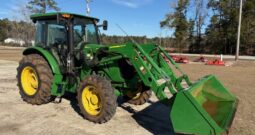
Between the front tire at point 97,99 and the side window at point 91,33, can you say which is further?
the side window at point 91,33

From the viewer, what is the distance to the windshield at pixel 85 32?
6895 mm

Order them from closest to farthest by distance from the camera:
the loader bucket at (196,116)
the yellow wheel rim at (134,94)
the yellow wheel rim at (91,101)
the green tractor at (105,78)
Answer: the loader bucket at (196,116) < the green tractor at (105,78) < the yellow wheel rim at (91,101) < the yellow wheel rim at (134,94)

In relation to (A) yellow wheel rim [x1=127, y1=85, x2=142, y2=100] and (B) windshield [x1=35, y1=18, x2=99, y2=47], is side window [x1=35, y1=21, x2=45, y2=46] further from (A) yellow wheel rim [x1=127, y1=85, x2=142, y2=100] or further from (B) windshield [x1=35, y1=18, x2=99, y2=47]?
(A) yellow wheel rim [x1=127, y1=85, x2=142, y2=100]

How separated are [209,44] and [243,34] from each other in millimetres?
7626

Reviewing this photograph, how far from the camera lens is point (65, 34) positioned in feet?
22.2

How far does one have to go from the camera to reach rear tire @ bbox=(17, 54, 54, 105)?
6703 millimetres

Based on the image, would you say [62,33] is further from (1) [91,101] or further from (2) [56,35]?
(1) [91,101]

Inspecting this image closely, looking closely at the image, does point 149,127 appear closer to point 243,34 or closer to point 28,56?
point 28,56

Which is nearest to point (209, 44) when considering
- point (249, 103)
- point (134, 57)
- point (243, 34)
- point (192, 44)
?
point (192, 44)

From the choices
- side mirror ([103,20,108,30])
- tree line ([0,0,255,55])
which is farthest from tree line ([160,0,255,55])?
side mirror ([103,20,108,30])

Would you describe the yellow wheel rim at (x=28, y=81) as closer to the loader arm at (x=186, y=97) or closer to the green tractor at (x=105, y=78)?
the green tractor at (x=105, y=78)

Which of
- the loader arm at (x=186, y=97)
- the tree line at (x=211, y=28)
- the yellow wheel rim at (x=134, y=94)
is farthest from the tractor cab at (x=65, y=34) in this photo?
the tree line at (x=211, y=28)

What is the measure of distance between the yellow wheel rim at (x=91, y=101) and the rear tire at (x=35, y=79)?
122cm

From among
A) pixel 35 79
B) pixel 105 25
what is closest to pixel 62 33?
pixel 105 25
